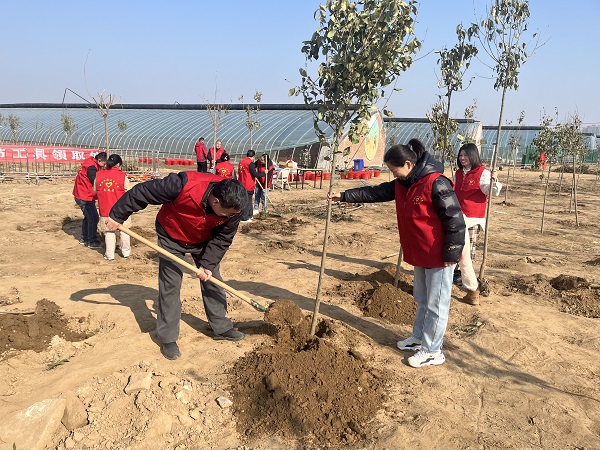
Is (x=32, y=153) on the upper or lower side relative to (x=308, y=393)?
upper

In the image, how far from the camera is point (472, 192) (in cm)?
587

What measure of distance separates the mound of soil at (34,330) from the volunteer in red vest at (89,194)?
3466 mm

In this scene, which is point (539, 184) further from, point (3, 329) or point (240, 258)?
point (3, 329)

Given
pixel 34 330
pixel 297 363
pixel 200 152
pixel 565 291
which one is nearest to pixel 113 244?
pixel 34 330

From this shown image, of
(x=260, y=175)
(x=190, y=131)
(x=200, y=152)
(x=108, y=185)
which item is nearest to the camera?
(x=108, y=185)

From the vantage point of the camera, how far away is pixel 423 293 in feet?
14.1

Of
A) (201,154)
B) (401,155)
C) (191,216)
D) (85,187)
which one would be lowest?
(85,187)

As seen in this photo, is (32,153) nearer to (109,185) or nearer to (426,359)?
(109,185)

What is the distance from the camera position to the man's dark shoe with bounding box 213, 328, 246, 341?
449 centimetres

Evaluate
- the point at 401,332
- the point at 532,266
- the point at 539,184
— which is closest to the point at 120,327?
the point at 401,332

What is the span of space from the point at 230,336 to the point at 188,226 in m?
1.24

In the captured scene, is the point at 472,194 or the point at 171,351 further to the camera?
the point at 472,194

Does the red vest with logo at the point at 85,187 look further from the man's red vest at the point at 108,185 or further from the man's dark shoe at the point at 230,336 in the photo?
the man's dark shoe at the point at 230,336

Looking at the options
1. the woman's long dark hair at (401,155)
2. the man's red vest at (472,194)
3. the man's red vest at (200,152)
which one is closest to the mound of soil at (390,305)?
the man's red vest at (472,194)
